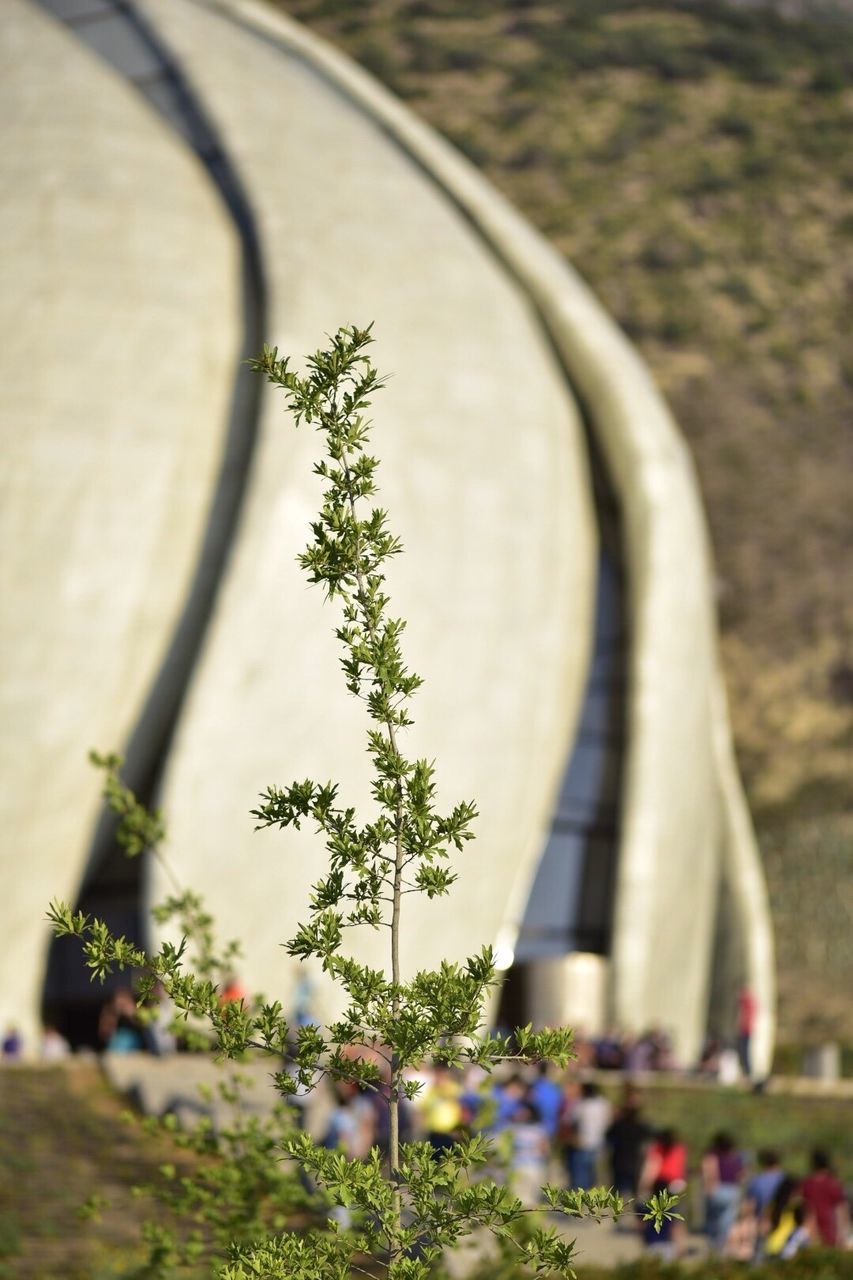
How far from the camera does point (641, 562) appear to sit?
21.2m

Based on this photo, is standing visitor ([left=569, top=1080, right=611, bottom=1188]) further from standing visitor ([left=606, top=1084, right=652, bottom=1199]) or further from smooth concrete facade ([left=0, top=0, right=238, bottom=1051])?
smooth concrete facade ([left=0, top=0, right=238, bottom=1051])

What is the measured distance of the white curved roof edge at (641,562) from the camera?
2081cm

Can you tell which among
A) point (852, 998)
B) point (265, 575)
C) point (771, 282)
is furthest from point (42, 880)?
point (771, 282)

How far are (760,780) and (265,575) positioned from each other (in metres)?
18.8

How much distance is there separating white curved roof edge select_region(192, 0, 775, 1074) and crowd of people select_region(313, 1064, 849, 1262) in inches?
316

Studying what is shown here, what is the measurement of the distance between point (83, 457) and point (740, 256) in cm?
3258

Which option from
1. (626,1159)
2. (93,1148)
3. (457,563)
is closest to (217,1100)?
(93,1148)

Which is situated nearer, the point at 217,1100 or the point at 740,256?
the point at 217,1100

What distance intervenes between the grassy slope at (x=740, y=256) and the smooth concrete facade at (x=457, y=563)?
9.99 metres

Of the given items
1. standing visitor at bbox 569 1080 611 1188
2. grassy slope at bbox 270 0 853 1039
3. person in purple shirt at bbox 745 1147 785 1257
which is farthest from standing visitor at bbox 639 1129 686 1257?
grassy slope at bbox 270 0 853 1039

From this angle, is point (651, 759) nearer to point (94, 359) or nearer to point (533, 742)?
point (533, 742)

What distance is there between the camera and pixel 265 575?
57.6ft

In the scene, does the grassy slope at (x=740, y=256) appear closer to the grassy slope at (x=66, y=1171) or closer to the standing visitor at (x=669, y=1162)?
the grassy slope at (x=66, y=1171)

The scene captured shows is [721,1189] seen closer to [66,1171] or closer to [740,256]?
[66,1171]
